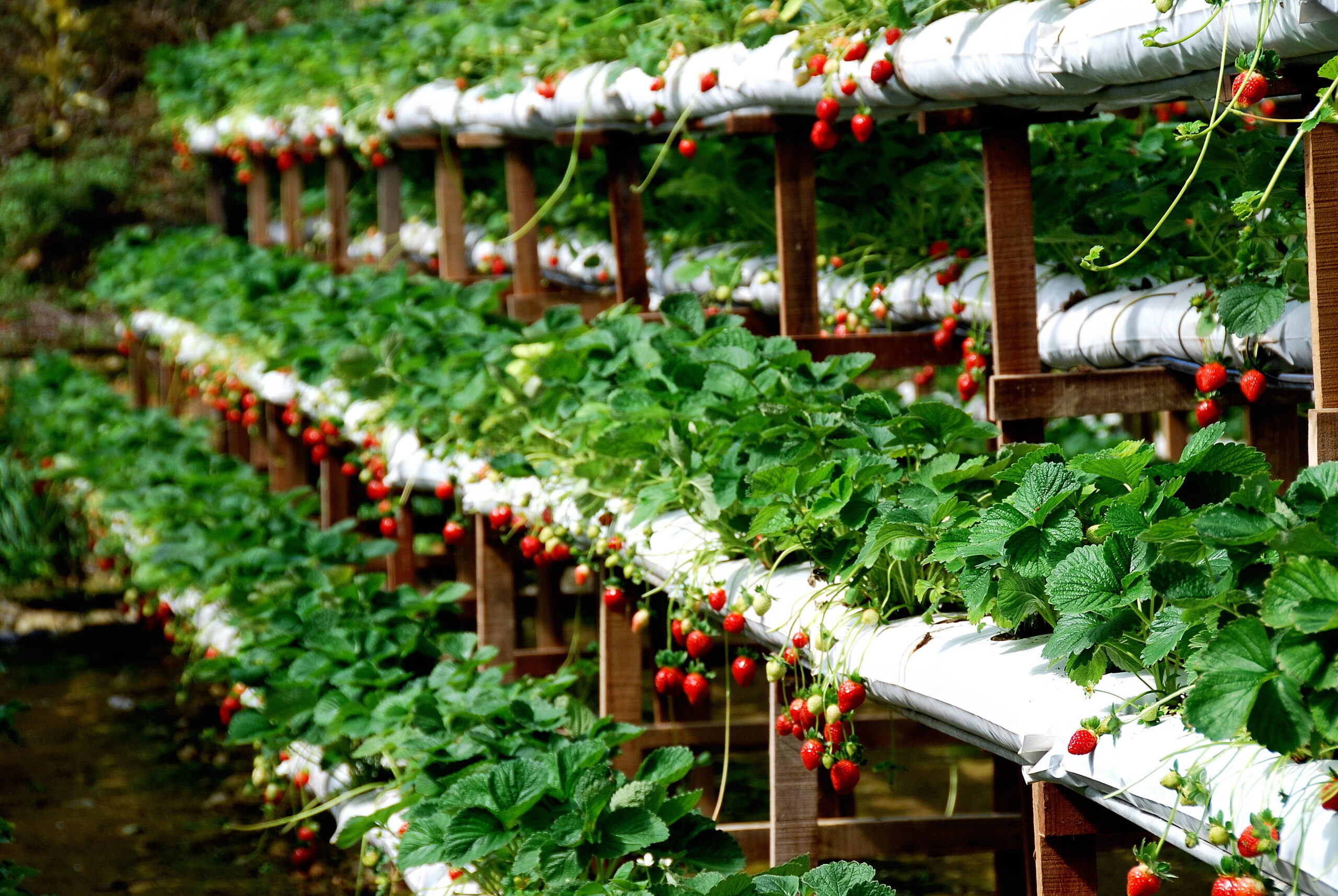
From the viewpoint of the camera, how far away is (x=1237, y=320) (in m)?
2.55

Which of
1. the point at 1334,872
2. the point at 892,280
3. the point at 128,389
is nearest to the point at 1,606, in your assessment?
the point at 128,389

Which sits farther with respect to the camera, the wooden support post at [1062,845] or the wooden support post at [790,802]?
the wooden support post at [790,802]

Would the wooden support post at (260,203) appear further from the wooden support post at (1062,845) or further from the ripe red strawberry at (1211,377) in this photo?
the wooden support post at (1062,845)

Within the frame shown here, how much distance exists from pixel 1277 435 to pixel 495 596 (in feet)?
8.37

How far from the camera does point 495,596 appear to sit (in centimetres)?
476

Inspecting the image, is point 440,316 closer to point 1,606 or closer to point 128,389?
point 1,606

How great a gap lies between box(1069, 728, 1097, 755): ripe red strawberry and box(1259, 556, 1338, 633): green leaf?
38 centimetres

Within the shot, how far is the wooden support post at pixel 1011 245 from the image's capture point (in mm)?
3037

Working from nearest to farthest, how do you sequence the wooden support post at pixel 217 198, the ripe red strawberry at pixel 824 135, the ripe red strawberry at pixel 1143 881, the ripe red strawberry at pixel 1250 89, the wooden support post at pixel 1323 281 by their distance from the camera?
the ripe red strawberry at pixel 1143 881
the ripe red strawberry at pixel 1250 89
the wooden support post at pixel 1323 281
the ripe red strawberry at pixel 824 135
the wooden support post at pixel 217 198

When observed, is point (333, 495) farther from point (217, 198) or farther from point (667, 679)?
point (217, 198)

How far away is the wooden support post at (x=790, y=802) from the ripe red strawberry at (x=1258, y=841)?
4.97 feet

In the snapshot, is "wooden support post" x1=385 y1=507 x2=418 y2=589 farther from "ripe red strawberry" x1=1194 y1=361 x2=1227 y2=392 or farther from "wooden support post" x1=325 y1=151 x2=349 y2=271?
"ripe red strawberry" x1=1194 y1=361 x2=1227 y2=392

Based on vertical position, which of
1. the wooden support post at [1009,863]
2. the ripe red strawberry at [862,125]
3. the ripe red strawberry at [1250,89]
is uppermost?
the ripe red strawberry at [862,125]

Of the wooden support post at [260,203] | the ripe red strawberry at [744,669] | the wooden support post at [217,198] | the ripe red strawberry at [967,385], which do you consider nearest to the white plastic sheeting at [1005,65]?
the ripe red strawberry at [967,385]
